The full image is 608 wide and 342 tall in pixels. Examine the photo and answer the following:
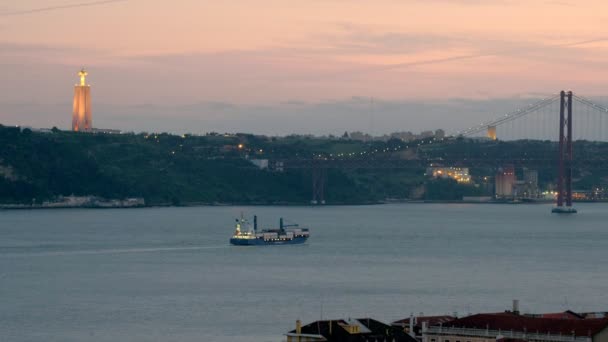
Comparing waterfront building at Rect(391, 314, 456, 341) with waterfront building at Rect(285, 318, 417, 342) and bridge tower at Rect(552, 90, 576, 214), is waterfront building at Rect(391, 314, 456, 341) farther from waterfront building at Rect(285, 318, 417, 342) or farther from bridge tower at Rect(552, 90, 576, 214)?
bridge tower at Rect(552, 90, 576, 214)

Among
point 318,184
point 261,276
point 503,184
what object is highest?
point 503,184

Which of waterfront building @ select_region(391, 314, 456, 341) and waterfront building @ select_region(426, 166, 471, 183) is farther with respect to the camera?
waterfront building @ select_region(426, 166, 471, 183)

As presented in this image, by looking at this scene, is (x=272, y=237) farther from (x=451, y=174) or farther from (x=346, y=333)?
(x=451, y=174)

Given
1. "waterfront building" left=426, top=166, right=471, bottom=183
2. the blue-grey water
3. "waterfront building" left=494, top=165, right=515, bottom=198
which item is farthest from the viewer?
Answer: "waterfront building" left=426, top=166, right=471, bottom=183

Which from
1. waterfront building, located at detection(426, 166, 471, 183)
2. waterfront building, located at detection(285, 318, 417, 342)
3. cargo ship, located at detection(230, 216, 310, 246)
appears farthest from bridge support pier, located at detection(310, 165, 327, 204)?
waterfront building, located at detection(285, 318, 417, 342)

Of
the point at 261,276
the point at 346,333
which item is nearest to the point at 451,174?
the point at 261,276

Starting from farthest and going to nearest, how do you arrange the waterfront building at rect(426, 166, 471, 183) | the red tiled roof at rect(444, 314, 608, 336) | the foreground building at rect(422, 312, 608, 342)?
the waterfront building at rect(426, 166, 471, 183), the red tiled roof at rect(444, 314, 608, 336), the foreground building at rect(422, 312, 608, 342)
